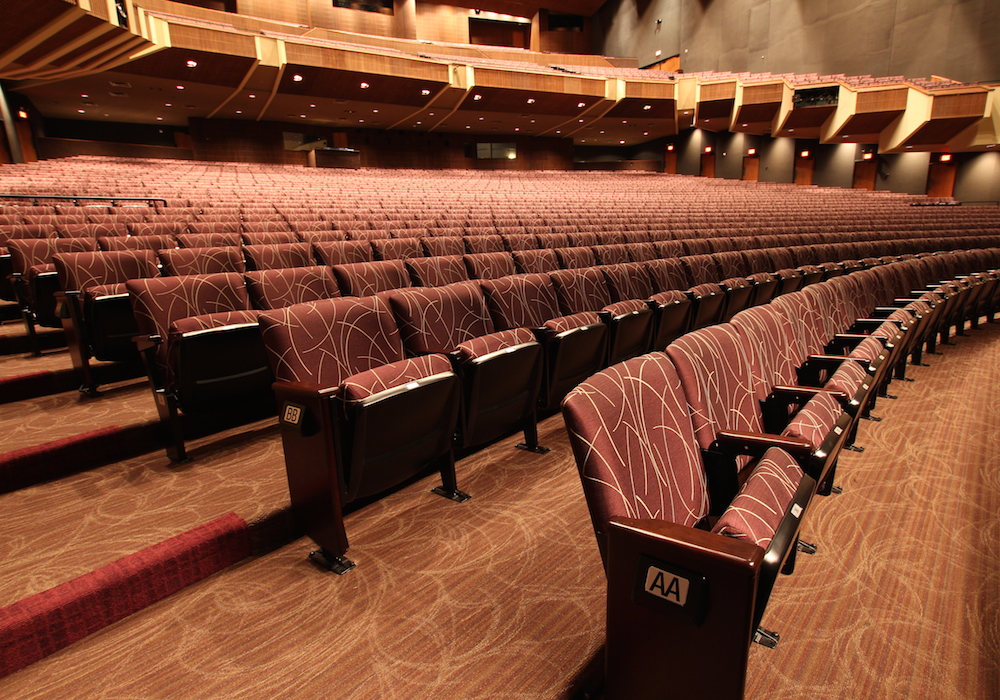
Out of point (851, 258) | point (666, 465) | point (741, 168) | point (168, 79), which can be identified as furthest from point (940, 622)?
point (741, 168)

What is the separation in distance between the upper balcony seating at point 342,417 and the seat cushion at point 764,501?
1.03 ft

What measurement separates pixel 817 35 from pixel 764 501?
7.37m

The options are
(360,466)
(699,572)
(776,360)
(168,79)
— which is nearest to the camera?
(699,572)

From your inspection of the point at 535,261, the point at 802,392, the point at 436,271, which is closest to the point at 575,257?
the point at 535,261

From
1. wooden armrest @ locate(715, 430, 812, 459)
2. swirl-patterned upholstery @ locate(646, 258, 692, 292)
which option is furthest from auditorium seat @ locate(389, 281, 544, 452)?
swirl-patterned upholstery @ locate(646, 258, 692, 292)

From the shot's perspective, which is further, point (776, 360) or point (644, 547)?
point (776, 360)

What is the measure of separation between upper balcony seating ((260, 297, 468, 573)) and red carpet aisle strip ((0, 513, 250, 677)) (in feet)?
0.25

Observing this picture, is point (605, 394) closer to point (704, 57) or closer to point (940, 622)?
point (940, 622)

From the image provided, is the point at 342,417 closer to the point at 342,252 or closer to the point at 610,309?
the point at 610,309

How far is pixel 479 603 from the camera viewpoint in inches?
18.1

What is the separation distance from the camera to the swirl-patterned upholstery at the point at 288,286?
83 centimetres

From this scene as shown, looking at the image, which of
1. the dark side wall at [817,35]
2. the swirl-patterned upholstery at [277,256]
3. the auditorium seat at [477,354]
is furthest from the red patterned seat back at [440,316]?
the dark side wall at [817,35]

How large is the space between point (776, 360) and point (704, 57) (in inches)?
310

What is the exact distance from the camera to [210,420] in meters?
0.74
